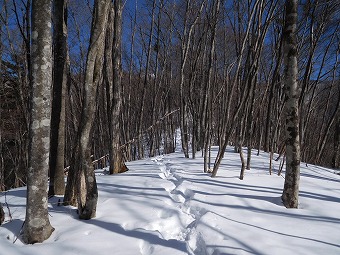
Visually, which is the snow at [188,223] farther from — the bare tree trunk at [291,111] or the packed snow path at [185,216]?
the bare tree trunk at [291,111]

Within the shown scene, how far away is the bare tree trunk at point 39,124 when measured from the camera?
2.69m

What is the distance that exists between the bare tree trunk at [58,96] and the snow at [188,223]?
1.29 ft

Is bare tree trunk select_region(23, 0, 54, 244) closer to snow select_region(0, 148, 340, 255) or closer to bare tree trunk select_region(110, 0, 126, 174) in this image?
snow select_region(0, 148, 340, 255)

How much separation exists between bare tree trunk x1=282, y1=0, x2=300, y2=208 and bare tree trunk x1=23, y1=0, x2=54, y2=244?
11.3 feet

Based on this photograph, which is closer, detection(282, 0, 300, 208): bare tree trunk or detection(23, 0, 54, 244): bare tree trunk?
detection(23, 0, 54, 244): bare tree trunk

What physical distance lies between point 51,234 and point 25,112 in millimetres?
9155

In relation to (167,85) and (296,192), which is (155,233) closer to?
(296,192)

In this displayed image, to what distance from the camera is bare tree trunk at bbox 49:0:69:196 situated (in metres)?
4.09

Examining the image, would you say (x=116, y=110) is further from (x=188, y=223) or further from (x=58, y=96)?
(x=188, y=223)

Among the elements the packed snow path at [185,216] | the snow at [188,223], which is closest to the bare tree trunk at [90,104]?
the snow at [188,223]

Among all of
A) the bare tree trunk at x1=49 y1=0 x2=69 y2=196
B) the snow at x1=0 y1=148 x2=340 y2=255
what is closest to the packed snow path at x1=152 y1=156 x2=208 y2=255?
the snow at x1=0 y1=148 x2=340 y2=255

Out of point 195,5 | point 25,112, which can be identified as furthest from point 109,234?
point 195,5

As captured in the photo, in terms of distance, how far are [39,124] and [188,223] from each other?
2333 millimetres

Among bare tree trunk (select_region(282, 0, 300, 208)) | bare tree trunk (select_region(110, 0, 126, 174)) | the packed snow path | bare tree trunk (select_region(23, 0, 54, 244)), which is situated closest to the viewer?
bare tree trunk (select_region(23, 0, 54, 244))
